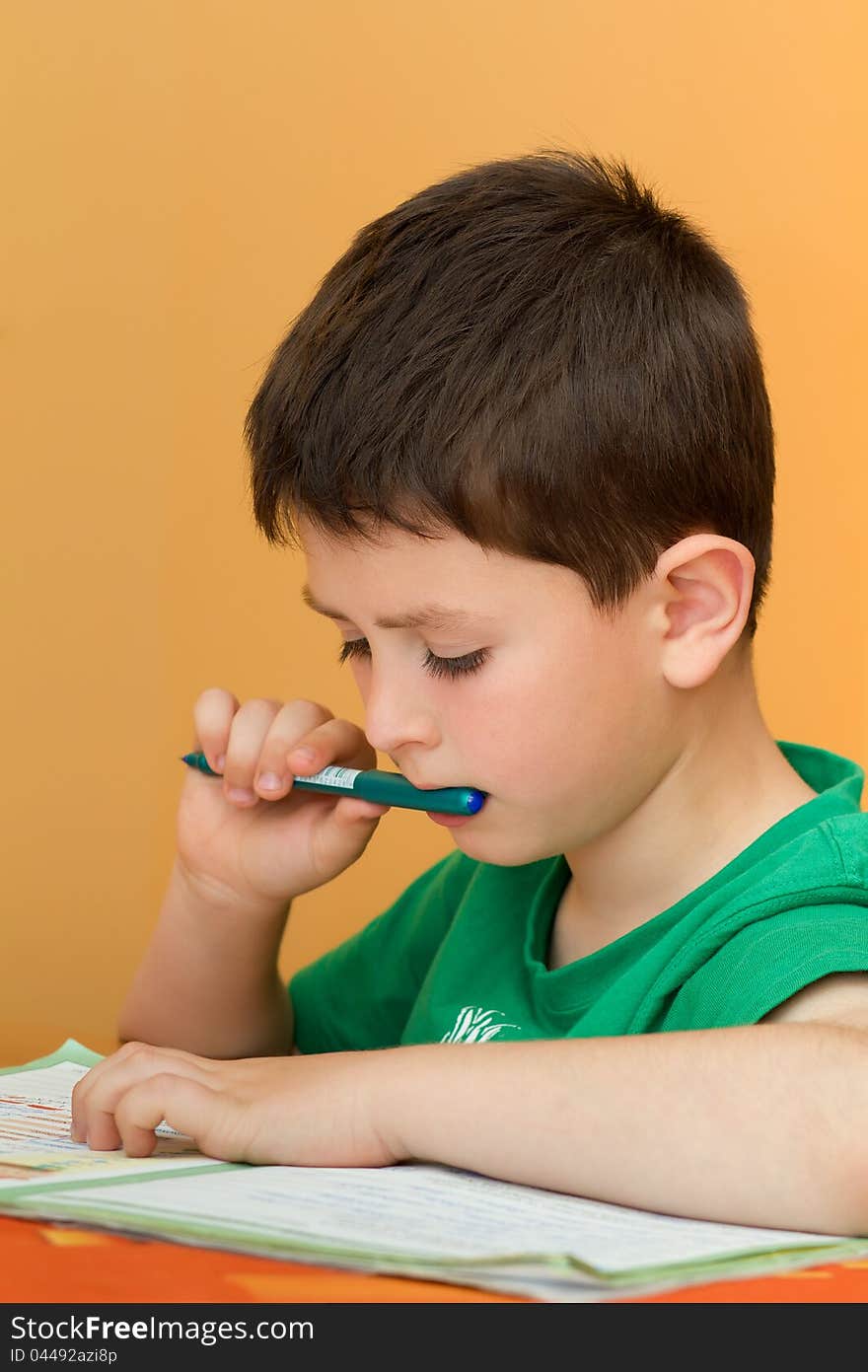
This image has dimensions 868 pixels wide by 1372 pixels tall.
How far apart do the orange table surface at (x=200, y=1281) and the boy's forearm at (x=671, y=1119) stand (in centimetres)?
6

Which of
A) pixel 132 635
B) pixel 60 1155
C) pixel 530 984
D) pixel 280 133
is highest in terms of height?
pixel 280 133

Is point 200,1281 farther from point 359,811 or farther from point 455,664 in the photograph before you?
point 359,811

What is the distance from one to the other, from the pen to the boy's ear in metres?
0.11

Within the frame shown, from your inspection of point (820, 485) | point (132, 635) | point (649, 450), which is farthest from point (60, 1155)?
point (820, 485)

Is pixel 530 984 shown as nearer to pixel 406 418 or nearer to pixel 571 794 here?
pixel 571 794

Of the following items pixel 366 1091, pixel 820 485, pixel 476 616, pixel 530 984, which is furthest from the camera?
pixel 820 485

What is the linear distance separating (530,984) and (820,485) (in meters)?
0.93

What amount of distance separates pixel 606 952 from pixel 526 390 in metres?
0.27

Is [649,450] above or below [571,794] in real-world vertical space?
above

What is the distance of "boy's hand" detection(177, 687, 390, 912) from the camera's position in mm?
857

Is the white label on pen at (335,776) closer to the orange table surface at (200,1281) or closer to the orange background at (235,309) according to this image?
the orange table surface at (200,1281)

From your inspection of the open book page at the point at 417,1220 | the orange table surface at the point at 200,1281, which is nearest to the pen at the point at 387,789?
the open book page at the point at 417,1220

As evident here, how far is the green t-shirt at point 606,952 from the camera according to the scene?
61 cm

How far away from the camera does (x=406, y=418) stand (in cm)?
67
